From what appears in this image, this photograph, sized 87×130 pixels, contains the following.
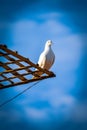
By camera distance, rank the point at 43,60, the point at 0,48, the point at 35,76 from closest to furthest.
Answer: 1. the point at 0,48
2. the point at 35,76
3. the point at 43,60

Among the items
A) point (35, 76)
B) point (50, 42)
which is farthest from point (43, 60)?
point (35, 76)

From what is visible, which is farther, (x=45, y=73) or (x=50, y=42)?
(x=50, y=42)

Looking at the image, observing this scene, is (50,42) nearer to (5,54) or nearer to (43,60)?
(43,60)

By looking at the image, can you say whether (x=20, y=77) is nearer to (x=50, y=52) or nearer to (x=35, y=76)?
(x=35, y=76)

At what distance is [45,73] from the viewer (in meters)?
1.94

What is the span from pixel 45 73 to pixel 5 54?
0.85 ft

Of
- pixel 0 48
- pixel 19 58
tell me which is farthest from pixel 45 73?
pixel 0 48

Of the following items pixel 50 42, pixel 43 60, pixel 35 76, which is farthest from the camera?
pixel 50 42

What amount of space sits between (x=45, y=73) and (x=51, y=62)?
481 millimetres

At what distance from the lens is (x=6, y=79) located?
1.80 meters

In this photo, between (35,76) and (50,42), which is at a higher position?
(50,42)

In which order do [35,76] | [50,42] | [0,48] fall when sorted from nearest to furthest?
[0,48]
[35,76]
[50,42]

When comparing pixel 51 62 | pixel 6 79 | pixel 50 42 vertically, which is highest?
pixel 50 42

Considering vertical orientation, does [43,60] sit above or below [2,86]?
above
